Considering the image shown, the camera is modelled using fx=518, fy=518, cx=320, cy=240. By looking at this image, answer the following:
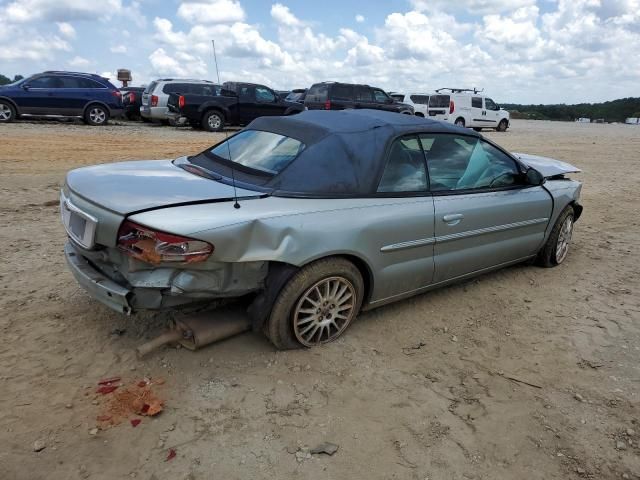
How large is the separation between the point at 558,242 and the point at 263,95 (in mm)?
14552

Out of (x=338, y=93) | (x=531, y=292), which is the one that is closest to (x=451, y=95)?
(x=338, y=93)

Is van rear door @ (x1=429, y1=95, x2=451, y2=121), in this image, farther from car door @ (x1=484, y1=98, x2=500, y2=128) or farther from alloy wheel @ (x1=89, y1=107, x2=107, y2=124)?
alloy wheel @ (x1=89, y1=107, x2=107, y2=124)

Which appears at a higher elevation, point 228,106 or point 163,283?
point 228,106

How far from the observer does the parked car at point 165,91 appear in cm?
1770

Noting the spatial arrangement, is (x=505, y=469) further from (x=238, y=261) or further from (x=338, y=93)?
(x=338, y=93)

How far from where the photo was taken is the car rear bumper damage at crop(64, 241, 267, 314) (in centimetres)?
281

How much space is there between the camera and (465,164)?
4141mm

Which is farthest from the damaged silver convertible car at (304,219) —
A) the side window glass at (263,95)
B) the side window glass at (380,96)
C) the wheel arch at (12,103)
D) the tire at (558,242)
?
the side window glass at (380,96)

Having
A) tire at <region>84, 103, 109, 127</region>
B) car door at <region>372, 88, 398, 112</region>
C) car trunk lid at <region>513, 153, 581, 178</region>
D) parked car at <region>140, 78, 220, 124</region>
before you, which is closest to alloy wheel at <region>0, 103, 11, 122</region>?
tire at <region>84, 103, 109, 127</region>

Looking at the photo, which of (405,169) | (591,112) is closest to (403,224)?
(405,169)

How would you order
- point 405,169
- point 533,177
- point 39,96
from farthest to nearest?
point 39,96 → point 533,177 → point 405,169

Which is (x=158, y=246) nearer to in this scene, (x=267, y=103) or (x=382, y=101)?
(x=267, y=103)

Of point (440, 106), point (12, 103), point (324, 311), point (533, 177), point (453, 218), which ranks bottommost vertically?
point (324, 311)

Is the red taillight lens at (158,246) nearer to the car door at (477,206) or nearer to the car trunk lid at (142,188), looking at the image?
the car trunk lid at (142,188)
